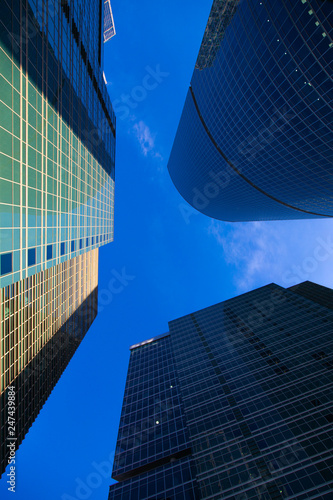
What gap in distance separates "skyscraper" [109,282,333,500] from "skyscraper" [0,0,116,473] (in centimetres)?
2369

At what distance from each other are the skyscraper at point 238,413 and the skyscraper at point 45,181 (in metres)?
23.7

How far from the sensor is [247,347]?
199 ft

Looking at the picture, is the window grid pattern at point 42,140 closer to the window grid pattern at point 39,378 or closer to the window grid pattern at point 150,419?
the window grid pattern at point 39,378

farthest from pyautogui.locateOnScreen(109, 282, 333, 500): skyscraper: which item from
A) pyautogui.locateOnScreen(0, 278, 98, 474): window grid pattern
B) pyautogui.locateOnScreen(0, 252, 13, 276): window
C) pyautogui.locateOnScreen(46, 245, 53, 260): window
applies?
pyautogui.locateOnScreen(0, 252, 13, 276): window

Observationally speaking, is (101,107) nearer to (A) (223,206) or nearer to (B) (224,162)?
(B) (224,162)

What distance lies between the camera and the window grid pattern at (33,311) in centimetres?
2739

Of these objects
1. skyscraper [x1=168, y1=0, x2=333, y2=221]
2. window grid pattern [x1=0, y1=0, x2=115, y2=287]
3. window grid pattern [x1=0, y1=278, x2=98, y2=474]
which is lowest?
window grid pattern [x1=0, y1=278, x2=98, y2=474]

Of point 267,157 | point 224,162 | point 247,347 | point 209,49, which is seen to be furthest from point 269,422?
point 209,49

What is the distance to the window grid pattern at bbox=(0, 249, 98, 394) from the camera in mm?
27391

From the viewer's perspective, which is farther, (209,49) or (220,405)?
(209,49)

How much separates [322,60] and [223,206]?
8794 centimetres

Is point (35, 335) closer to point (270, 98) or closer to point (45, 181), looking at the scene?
point (45, 181)

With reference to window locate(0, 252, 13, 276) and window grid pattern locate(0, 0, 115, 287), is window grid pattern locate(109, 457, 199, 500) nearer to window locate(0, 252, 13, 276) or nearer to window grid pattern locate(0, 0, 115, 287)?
window grid pattern locate(0, 0, 115, 287)

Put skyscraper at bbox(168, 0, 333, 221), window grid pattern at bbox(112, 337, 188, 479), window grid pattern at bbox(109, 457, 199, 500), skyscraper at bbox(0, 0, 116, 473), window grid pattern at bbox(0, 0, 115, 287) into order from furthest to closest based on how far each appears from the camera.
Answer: window grid pattern at bbox(112, 337, 188, 479)
window grid pattern at bbox(109, 457, 199, 500)
skyscraper at bbox(168, 0, 333, 221)
skyscraper at bbox(0, 0, 116, 473)
window grid pattern at bbox(0, 0, 115, 287)
